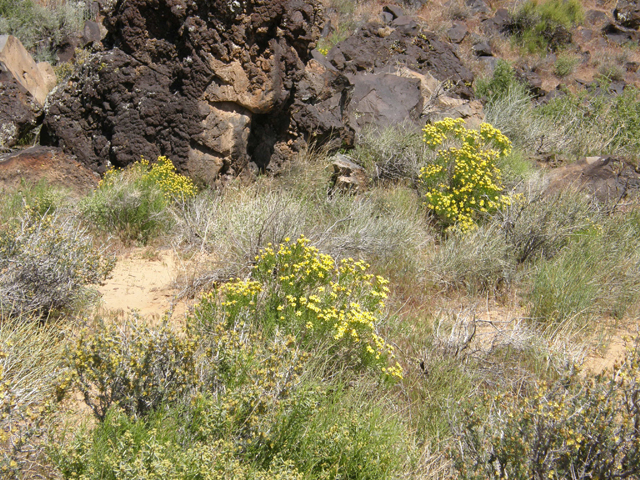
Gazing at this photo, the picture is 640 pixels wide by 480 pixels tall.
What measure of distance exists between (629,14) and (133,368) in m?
17.4

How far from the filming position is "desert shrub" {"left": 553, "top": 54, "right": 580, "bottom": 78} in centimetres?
1306

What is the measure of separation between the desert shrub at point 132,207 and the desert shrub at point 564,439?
370 cm

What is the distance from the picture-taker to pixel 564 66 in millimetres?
13070

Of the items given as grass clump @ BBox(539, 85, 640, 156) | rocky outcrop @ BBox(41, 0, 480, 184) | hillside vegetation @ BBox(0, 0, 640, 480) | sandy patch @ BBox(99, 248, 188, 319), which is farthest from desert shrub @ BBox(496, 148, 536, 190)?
sandy patch @ BBox(99, 248, 188, 319)

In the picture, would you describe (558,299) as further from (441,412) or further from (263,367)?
(263,367)

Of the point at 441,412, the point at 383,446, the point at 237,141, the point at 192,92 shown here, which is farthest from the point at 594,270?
the point at 192,92

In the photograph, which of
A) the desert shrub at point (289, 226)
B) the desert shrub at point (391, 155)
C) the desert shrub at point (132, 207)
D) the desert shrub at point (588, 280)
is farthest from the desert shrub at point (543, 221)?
the desert shrub at point (132, 207)

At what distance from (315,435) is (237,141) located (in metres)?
4.27

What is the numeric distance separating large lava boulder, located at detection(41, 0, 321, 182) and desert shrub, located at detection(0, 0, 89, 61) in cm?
467

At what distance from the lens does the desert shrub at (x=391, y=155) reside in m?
6.90

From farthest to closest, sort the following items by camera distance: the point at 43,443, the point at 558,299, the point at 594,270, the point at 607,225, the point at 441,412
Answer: the point at 607,225
the point at 594,270
the point at 558,299
the point at 441,412
the point at 43,443

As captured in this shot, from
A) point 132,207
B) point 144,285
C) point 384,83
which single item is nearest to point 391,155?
point 384,83

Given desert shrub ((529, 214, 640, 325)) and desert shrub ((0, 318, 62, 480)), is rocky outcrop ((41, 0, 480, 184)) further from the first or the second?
desert shrub ((529, 214, 640, 325))

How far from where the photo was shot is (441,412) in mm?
3182
